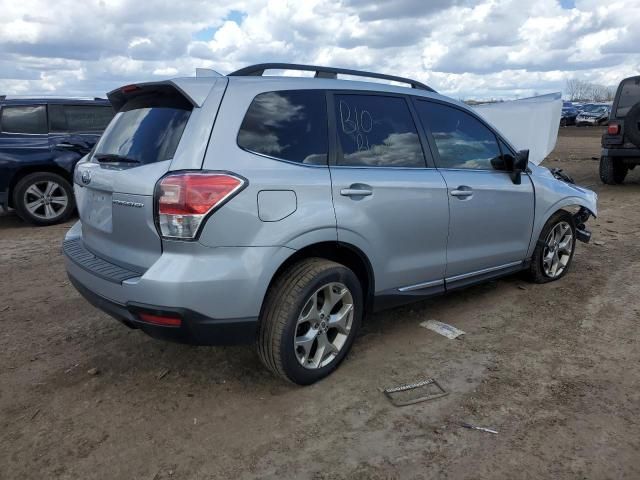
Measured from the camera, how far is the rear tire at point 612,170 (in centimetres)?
1034

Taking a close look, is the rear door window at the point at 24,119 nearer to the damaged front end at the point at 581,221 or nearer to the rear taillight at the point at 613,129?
the damaged front end at the point at 581,221

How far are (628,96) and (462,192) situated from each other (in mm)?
8019

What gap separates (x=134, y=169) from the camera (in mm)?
2830

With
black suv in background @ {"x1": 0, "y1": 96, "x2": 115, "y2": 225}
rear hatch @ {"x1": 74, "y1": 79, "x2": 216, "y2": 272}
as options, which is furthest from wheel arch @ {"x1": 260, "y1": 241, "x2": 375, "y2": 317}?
black suv in background @ {"x1": 0, "y1": 96, "x2": 115, "y2": 225}

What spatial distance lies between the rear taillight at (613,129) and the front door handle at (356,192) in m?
8.44

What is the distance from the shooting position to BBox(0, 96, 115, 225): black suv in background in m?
7.50

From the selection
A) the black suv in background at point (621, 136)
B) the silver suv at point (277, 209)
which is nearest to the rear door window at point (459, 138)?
the silver suv at point (277, 209)

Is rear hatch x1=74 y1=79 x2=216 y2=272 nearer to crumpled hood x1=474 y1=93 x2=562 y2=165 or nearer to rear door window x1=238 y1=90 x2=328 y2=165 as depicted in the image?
rear door window x1=238 y1=90 x2=328 y2=165

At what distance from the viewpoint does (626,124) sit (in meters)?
8.92

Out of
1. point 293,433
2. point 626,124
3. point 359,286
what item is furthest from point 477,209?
point 626,124

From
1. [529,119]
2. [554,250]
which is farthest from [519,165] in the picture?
[529,119]

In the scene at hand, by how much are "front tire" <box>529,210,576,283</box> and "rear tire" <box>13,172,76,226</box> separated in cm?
636

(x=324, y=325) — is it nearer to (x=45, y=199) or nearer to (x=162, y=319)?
(x=162, y=319)

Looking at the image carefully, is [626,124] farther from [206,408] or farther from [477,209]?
[206,408]
